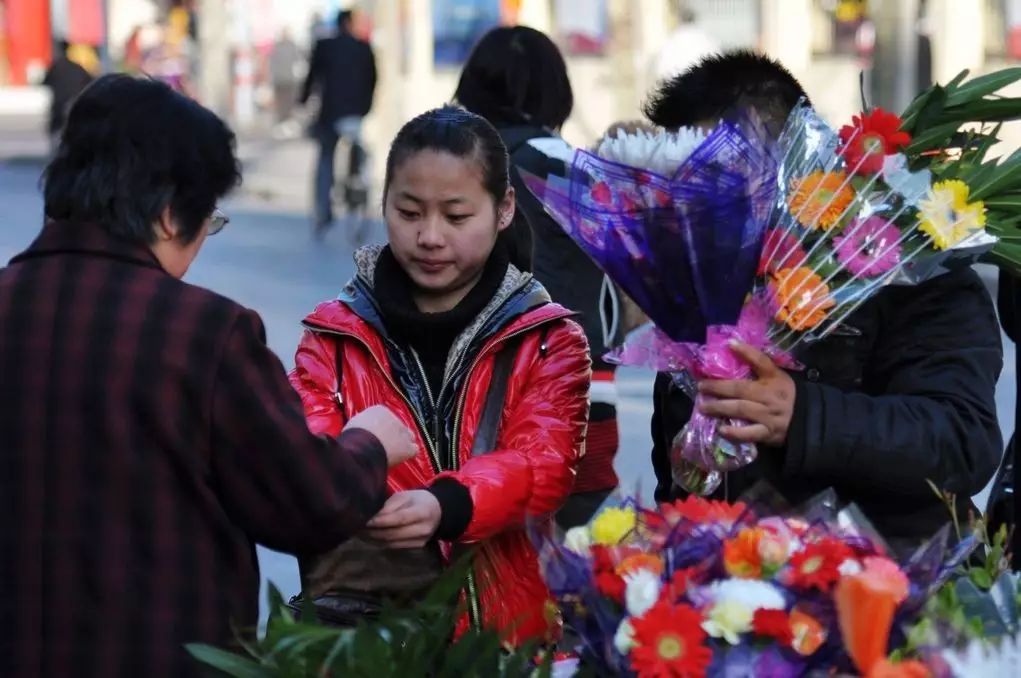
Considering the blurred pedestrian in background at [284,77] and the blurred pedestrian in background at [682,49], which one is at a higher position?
the blurred pedestrian in background at [682,49]

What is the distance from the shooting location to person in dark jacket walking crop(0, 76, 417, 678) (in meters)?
2.54

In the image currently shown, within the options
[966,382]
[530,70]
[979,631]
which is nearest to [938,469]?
[966,382]

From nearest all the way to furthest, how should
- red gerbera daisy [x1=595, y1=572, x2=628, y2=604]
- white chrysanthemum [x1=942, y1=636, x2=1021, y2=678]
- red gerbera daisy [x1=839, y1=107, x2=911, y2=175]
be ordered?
white chrysanthemum [x1=942, y1=636, x2=1021, y2=678] < red gerbera daisy [x1=595, y1=572, x2=628, y2=604] < red gerbera daisy [x1=839, y1=107, x2=911, y2=175]

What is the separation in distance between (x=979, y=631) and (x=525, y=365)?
3.54ft

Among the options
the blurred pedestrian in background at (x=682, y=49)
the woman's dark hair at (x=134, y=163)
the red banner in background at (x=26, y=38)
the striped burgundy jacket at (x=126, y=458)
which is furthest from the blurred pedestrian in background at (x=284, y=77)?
the striped burgundy jacket at (x=126, y=458)

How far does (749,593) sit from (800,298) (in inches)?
23.8

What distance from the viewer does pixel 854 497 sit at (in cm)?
301

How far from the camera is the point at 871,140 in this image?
293 cm

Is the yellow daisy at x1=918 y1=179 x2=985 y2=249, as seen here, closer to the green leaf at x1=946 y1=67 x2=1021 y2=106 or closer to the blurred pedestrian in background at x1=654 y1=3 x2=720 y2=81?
the green leaf at x1=946 y1=67 x2=1021 y2=106

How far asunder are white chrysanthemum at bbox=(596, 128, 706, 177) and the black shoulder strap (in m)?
0.44

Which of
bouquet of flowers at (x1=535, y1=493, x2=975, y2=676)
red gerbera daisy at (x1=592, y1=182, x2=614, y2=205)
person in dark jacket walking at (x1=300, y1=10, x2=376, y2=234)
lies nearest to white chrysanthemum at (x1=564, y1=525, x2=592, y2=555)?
bouquet of flowers at (x1=535, y1=493, x2=975, y2=676)

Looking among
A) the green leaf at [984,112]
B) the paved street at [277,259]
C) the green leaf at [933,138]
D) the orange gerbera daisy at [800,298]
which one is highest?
the green leaf at [984,112]

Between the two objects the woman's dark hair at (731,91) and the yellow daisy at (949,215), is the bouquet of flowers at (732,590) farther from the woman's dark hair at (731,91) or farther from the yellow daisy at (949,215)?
the woman's dark hair at (731,91)

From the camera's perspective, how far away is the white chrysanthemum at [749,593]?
2322 millimetres
